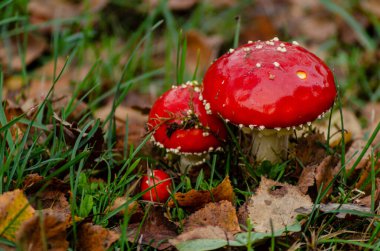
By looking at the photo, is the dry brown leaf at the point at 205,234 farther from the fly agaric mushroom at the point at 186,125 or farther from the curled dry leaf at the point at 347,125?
the curled dry leaf at the point at 347,125

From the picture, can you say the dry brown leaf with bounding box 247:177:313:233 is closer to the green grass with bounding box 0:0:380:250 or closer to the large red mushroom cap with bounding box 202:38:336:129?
the green grass with bounding box 0:0:380:250

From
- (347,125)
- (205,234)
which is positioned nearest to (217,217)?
(205,234)

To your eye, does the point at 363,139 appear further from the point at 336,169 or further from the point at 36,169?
the point at 36,169

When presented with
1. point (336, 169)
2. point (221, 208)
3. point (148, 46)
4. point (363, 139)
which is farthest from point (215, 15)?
point (221, 208)

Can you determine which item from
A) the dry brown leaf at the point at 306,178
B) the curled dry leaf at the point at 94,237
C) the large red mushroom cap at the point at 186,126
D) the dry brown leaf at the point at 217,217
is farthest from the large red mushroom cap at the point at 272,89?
the curled dry leaf at the point at 94,237

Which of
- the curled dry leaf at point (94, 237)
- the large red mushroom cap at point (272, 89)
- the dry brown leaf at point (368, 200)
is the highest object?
the large red mushroom cap at point (272, 89)

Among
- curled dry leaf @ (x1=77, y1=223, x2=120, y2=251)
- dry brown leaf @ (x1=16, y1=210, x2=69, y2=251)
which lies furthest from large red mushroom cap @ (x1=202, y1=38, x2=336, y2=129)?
dry brown leaf @ (x1=16, y1=210, x2=69, y2=251)
